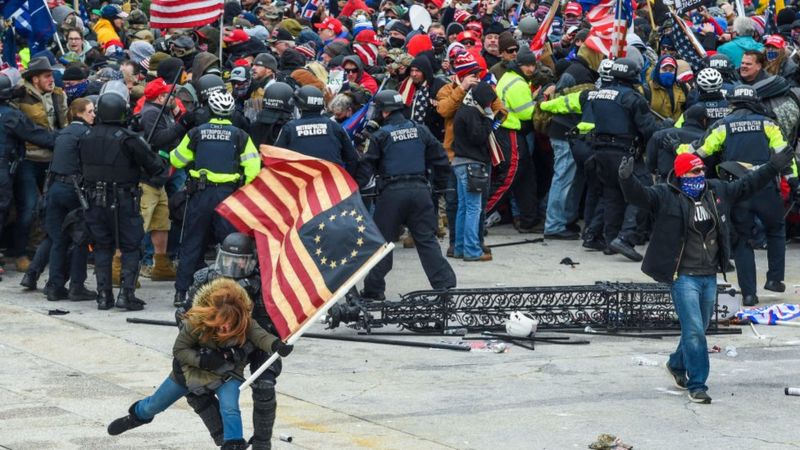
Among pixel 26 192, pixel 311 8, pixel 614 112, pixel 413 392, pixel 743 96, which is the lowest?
pixel 413 392

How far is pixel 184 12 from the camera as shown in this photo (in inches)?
685

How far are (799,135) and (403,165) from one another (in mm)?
5400

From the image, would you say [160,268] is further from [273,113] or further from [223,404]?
[223,404]

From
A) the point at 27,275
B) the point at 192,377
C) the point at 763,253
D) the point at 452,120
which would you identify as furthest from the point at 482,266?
the point at 192,377

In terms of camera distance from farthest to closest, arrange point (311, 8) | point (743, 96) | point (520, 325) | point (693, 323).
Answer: point (311, 8) < point (743, 96) < point (520, 325) < point (693, 323)

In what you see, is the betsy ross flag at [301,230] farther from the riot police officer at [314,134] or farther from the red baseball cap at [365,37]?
the red baseball cap at [365,37]

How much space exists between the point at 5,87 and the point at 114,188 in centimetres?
181

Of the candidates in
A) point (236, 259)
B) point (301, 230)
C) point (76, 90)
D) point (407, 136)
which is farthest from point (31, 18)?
point (301, 230)

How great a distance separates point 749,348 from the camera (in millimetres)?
13328

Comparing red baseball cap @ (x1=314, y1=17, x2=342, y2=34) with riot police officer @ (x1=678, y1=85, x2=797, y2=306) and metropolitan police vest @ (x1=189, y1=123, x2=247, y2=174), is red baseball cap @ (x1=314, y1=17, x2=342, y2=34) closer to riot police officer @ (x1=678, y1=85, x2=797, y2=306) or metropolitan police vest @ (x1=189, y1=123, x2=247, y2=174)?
metropolitan police vest @ (x1=189, y1=123, x2=247, y2=174)

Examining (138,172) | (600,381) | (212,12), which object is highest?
(212,12)

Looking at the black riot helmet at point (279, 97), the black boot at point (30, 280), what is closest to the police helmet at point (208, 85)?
the black riot helmet at point (279, 97)

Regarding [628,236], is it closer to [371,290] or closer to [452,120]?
[452,120]

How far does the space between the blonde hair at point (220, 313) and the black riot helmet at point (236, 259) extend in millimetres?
852
